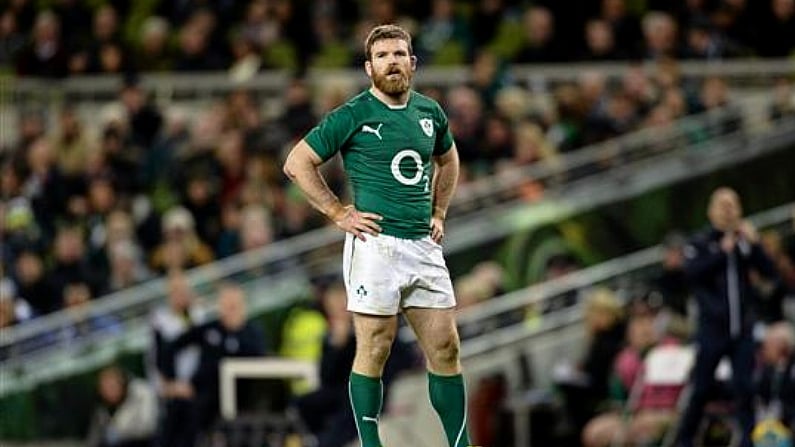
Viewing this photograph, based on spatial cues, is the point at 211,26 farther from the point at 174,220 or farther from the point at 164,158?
the point at 174,220

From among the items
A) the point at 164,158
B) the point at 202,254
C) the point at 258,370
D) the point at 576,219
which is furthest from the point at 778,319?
the point at 164,158

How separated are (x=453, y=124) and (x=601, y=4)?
8.49 ft

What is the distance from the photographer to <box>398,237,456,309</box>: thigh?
11.1 meters

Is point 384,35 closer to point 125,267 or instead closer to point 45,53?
point 125,267

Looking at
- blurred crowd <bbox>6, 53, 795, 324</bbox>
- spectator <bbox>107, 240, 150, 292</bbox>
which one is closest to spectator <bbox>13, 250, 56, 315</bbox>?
blurred crowd <bbox>6, 53, 795, 324</bbox>

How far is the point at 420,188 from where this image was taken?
11.2 m

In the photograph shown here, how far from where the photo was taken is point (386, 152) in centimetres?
1108

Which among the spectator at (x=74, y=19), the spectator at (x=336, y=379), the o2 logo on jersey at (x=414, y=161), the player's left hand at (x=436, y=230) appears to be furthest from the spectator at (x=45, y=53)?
the o2 logo on jersey at (x=414, y=161)

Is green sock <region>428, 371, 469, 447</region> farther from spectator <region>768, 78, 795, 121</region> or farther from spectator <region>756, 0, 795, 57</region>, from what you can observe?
spectator <region>756, 0, 795, 57</region>

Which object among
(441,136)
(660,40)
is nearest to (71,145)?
(660,40)

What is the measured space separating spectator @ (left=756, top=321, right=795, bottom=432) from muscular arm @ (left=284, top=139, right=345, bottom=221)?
5749 millimetres

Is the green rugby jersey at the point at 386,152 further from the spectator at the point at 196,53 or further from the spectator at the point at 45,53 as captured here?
the spectator at the point at 45,53

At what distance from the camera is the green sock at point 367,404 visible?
11.2 m

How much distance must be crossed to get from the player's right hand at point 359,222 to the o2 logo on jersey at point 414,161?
0.21m
